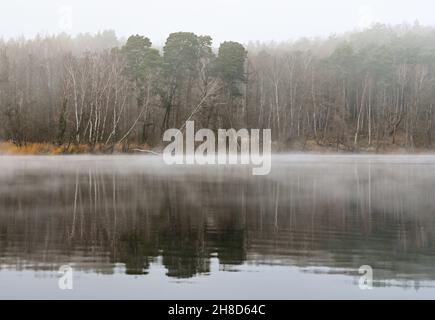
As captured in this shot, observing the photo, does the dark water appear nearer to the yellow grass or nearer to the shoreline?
the yellow grass

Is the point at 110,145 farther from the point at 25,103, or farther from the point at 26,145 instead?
the point at 25,103

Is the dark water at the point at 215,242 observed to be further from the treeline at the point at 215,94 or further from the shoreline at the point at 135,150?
the treeline at the point at 215,94

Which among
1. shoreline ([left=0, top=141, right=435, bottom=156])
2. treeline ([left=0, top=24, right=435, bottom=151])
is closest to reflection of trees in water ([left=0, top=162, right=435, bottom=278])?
shoreline ([left=0, top=141, right=435, bottom=156])

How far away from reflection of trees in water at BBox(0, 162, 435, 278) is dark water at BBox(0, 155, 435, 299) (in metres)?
0.03

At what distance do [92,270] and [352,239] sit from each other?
18.7ft

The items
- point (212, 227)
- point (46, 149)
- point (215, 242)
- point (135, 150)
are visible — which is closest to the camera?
point (215, 242)

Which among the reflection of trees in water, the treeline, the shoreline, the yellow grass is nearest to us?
the reflection of trees in water

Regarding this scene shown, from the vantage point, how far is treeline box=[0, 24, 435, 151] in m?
55.6

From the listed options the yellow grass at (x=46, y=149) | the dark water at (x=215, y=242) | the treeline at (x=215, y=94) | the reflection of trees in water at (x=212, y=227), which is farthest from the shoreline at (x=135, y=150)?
the dark water at (x=215, y=242)

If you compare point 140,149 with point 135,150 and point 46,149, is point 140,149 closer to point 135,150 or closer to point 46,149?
point 135,150

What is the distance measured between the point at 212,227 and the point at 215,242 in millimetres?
1708

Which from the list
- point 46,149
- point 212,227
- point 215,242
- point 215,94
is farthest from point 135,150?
point 215,242

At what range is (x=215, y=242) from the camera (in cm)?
1164
